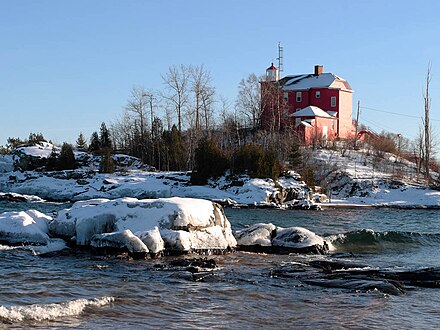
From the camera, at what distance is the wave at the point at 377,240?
2120cm

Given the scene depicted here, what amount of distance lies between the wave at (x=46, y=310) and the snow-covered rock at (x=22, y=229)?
294 inches

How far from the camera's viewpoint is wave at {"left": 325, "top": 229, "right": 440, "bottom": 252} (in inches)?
835

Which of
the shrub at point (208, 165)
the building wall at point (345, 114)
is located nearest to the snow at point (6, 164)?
the shrub at point (208, 165)

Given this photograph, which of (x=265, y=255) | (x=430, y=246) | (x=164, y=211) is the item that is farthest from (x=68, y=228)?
(x=430, y=246)

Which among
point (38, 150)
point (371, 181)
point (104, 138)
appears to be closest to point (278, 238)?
point (371, 181)

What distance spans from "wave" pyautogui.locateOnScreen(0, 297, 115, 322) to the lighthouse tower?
55325 millimetres

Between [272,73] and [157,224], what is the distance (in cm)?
4997

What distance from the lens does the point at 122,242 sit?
16.3 meters

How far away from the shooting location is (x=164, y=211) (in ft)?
57.9

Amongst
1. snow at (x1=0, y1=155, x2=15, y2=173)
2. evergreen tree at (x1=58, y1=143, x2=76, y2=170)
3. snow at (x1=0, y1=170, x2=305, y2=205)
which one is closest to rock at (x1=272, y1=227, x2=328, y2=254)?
snow at (x1=0, y1=170, x2=305, y2=205)

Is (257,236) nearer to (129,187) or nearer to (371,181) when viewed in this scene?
(129,187)

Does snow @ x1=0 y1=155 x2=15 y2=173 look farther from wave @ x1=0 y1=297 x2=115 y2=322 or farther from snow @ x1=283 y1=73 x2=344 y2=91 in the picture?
wave @ x1=0 y1=297 x2=115 y2=322

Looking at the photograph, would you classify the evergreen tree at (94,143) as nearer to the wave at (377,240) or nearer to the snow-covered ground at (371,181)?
the snow-covered ground at (371,181)

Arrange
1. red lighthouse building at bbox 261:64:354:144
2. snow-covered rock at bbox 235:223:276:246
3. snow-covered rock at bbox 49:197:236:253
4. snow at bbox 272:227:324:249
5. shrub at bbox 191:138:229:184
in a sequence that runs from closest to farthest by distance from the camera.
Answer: snow-covered rock at bbox 49:197:236:253 → snow at bbox 272:227:324:249 → snow-covered rock at bbox 235:223:276:246 → shrub at bbox 191:138:229:184 → red lighthouse building at bbox 261:64:354:144
